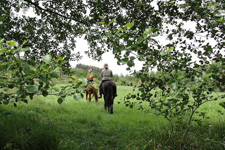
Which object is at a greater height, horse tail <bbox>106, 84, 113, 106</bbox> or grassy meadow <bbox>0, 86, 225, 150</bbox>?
horse tail <bbox>106, 84, 113, 106</bbox>

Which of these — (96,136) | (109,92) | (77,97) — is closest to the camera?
(77,97)

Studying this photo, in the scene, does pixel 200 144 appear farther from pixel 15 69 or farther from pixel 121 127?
pixel 15 69

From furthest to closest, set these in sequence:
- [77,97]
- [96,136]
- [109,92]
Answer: [109,92] → [96,136] → [77,97]

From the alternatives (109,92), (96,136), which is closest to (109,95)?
(109,92)

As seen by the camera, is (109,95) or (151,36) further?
(109,95)

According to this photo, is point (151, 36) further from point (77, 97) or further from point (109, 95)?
point (109, 95)

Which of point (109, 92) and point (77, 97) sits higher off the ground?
point (77, 97)

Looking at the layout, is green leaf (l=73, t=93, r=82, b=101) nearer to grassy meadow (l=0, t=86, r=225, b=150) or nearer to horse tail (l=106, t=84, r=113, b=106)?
grassy meadow (l=0, t=86, r=225, b=150)

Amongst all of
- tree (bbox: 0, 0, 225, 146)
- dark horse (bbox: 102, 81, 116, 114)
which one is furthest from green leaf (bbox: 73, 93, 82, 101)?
dark horse (bbox: 102, 81, 116, 114)

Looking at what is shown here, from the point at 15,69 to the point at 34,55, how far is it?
368cm

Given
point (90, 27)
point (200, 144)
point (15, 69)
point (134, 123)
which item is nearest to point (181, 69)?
point (200, 144)

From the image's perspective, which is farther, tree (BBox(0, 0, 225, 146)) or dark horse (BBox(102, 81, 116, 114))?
dark horse (BBox(102, 81, 116, 114))

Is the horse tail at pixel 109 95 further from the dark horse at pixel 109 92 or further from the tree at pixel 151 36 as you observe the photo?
the tree at pixel 151 36

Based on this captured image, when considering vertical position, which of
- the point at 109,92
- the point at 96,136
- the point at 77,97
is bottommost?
the point at 96,136
